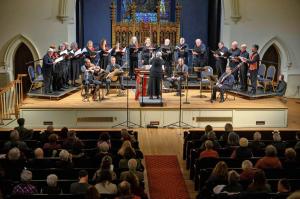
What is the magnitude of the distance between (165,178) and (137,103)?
4932mm

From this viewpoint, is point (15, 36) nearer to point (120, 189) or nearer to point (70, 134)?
point (70, 134)

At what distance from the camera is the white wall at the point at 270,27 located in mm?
18547

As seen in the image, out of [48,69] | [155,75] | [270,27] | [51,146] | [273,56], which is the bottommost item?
[51,146]

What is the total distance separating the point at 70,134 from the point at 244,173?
3.32 meters

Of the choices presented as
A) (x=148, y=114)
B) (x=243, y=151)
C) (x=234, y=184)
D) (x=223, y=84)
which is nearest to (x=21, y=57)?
(x=148, y=114)

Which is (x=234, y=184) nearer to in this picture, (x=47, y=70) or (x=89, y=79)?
(x=89, y=79)

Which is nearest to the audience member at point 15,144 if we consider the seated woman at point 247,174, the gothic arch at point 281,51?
the seated woman at point 247,174

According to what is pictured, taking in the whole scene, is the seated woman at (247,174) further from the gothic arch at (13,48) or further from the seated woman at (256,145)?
the gothic arch at (13,48)

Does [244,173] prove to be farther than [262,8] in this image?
No

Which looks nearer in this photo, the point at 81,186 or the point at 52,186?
the point at 52,186

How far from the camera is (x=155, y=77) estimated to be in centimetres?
1442

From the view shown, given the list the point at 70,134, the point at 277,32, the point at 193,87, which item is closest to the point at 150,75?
the point at 193,87

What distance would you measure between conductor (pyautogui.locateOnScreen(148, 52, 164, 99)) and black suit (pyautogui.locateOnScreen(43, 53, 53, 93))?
9.31ft

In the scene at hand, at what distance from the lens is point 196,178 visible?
30.2ft
